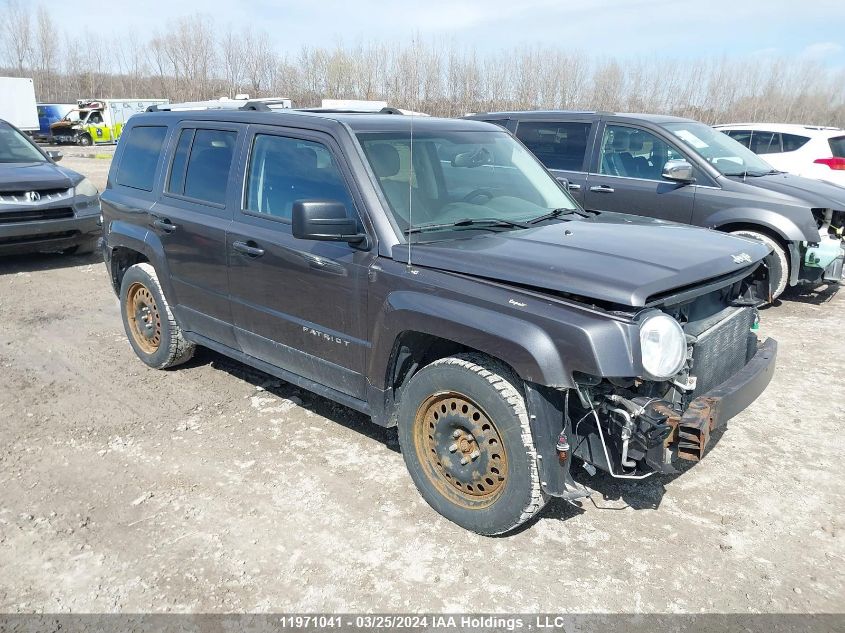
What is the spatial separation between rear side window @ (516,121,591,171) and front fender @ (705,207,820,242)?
162 cm

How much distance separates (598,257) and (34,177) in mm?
8115

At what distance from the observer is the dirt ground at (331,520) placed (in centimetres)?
291

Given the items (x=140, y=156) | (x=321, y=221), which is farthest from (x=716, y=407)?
(x=140, y=156)

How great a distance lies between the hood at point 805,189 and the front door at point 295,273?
16.9 ft

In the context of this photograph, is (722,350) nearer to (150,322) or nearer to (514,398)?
(514,398)

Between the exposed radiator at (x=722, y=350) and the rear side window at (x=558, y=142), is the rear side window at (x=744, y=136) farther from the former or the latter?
the exposed radiator at (x=722, y=350)

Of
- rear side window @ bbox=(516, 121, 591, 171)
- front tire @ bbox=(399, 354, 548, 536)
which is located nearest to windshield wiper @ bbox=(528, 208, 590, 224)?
front tire @ bbox=(399, 354, 548, 536)

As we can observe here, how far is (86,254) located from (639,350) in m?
9.27

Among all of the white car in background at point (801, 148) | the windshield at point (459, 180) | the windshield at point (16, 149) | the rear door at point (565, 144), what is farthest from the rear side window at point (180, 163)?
the white car in background at point (801, 148)

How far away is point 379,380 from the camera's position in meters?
3.53

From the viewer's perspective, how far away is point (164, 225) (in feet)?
15.6

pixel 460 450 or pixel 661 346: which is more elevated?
pixel 661 346

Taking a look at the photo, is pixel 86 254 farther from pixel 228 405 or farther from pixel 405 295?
pixel 405 295

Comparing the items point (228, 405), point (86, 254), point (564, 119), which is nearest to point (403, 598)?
point (228, 405)
